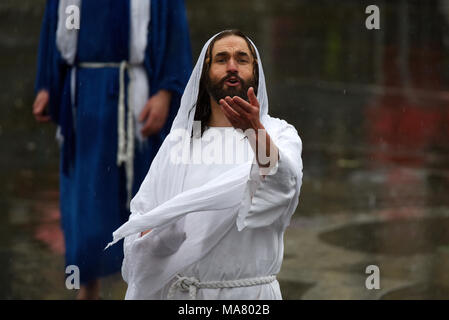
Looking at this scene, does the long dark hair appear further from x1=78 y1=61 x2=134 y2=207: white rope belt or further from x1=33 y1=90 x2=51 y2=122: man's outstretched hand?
x1=33 y1=90 x2=51 y2=122: man's outstretched hand

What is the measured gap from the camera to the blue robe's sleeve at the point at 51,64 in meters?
5.60

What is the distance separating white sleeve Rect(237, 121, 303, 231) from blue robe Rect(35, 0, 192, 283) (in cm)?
213

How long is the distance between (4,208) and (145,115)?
3434 mm

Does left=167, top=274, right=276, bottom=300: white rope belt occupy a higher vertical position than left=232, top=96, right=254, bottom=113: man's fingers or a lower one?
lower

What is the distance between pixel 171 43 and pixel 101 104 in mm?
514

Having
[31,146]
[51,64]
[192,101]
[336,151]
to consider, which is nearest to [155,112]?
[51,64]

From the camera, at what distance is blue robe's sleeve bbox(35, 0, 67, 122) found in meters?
5.60

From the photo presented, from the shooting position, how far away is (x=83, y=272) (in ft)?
18.2

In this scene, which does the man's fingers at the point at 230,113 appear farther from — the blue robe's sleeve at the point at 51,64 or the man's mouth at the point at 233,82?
the blue robe's sleeve at the point at 51,64

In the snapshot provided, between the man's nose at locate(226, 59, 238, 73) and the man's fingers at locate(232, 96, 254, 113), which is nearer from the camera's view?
the man's fingers at locate(232, 96, 254, 113)

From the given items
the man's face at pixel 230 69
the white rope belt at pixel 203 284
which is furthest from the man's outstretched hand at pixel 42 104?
the white rope belt at pixel 203 284

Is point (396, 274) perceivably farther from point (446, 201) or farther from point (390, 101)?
point (390, 101)

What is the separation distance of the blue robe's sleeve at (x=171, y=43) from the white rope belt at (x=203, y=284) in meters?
1.97

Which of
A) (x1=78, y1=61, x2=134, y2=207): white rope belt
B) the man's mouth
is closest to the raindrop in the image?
(x1=78, y1=61, x2=134, y2=207): white rope belt
